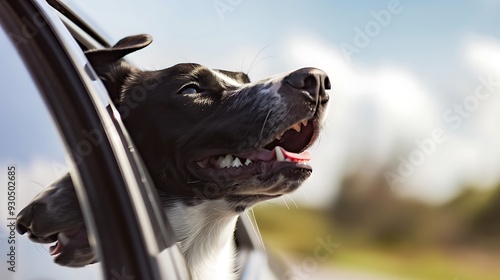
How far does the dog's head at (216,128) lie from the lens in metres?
2.17

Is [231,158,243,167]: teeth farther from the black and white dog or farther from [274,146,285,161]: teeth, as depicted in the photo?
[274,146,285,161]: teeth

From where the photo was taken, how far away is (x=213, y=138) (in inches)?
90.8

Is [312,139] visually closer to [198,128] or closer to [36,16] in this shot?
[198,128]

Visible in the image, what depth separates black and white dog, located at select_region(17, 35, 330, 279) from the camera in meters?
2.14

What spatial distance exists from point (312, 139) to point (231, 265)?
0.52m

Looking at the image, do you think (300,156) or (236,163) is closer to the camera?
(300,156)

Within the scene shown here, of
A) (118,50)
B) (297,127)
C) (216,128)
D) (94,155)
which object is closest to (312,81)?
(297,127)

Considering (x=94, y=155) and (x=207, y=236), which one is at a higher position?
(x=94, y=155)

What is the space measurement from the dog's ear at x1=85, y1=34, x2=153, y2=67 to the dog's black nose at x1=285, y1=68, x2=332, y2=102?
1.57 feet

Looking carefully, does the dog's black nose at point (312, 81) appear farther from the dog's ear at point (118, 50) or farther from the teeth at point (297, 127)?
the dog's ear at point (118, 50)

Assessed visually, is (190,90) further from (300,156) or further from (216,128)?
(300,156)

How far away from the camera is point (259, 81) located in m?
2.32

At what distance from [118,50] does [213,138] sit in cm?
54

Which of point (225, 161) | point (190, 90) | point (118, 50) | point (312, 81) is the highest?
point (312, 81)
